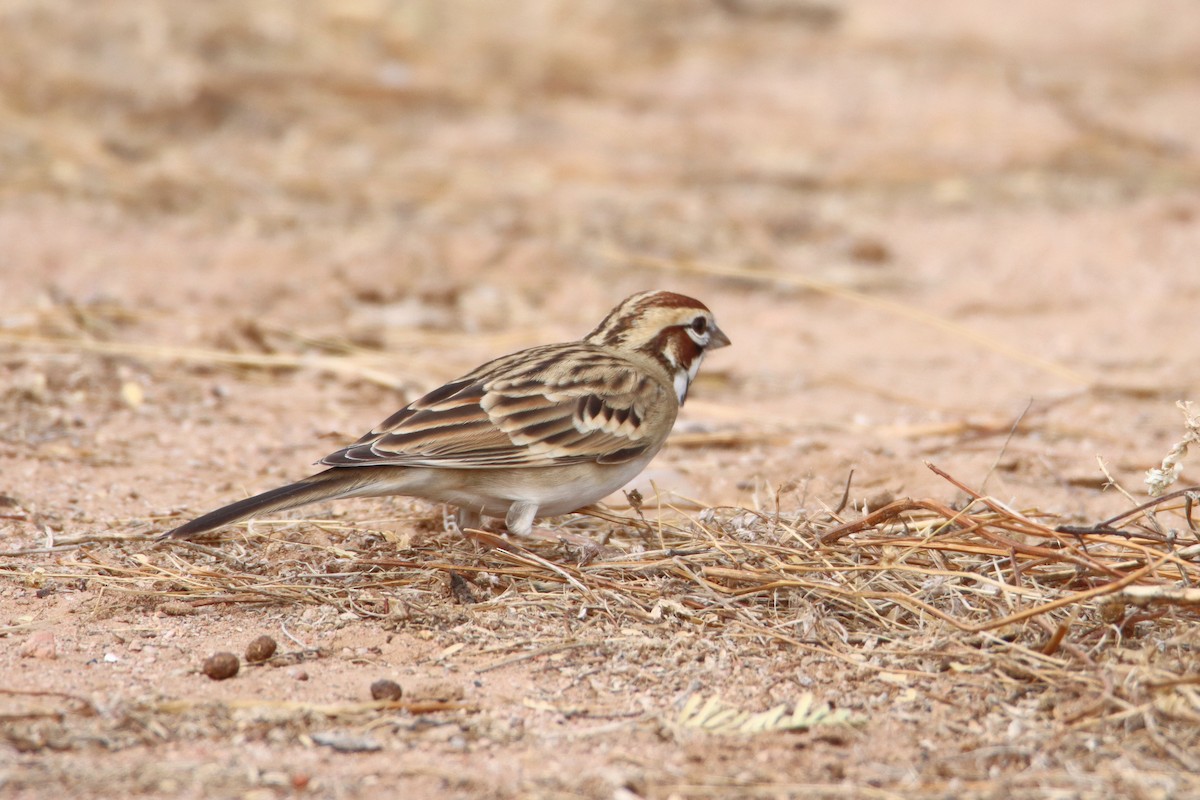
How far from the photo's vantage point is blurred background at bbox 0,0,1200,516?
22.5 ft

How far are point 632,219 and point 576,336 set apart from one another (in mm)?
2028

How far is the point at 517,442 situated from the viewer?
15.7 ft

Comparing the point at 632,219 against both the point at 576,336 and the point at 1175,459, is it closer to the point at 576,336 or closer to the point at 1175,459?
the point at 576,336

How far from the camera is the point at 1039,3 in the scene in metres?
16.7

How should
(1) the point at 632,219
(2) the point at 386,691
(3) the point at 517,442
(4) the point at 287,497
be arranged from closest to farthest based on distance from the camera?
(2) the point at 386,691, (4) the point at 287,497, (3) the point at 517,442, (1) the point at 632,219

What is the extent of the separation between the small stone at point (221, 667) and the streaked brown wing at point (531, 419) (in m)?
0.77

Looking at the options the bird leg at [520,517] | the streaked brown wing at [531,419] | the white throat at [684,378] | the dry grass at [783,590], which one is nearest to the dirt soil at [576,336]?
the dry grass at [783,590]

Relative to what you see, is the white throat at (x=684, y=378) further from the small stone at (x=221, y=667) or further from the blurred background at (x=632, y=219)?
the small stone at (x=221, y=667)

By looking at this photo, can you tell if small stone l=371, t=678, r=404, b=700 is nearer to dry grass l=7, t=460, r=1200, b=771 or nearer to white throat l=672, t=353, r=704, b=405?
dry grass l=7, t=460, r=1200, b=771

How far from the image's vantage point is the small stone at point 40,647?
13.1 ft

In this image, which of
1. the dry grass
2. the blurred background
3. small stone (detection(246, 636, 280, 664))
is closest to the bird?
the dry grass

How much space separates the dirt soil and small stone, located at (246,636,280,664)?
60 millimetres

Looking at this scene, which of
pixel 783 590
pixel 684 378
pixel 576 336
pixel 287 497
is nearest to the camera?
pixel 287 497

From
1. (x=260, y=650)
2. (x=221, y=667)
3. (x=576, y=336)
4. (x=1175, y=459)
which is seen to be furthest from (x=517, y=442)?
(x=576, y=336)
